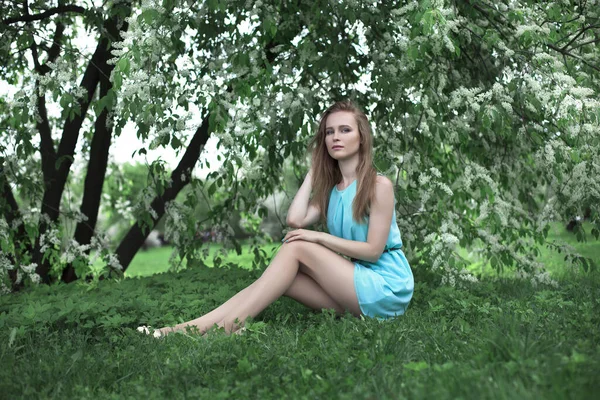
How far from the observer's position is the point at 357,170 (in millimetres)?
4383

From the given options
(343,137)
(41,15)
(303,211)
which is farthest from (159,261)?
(343,137)

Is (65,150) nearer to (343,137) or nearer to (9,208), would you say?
(9,208)

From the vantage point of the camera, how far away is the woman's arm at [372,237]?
4.12 metres

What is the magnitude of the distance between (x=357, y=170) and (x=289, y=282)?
86 cm

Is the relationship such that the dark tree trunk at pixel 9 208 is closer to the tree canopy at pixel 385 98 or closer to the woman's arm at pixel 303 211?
the tree canopy at pixel 385 98

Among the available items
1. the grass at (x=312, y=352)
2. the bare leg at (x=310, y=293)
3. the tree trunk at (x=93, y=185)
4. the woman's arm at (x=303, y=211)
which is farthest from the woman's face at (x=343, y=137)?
the tree trunk at (x=93, y=185)

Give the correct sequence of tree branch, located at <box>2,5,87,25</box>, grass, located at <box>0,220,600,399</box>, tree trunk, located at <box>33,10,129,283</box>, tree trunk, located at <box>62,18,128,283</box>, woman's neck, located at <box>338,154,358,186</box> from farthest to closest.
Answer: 1. tree trunk, located at <box>62,18,128,283</box>
2. tree trunk, located at <box>33,10,129,283</box>
3. tree branch, located at <box>2,5,87,25</box>
4. woman's neck, located at <box>338,154,358,186</box>
5. grass, located at <box>0,220,600,399</box>

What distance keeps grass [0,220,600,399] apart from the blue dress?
0.50 feet

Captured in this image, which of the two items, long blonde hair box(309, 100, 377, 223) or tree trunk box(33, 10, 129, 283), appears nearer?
long blonde hair box(309, 100, 377, 223)

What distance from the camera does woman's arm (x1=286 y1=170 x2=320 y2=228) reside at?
454 cm

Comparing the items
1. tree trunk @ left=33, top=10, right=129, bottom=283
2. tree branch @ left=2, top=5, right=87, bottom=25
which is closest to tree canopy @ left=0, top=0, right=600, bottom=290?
tree branch @ left=2, top=5, right=87, bottom=25

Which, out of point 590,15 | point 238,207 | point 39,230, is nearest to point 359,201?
point 238,207

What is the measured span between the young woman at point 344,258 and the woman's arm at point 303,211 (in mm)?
39

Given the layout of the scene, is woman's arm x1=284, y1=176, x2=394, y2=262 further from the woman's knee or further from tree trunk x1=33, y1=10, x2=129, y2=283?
tree trunk x1=33, y1=10, x2=129, y2=283
